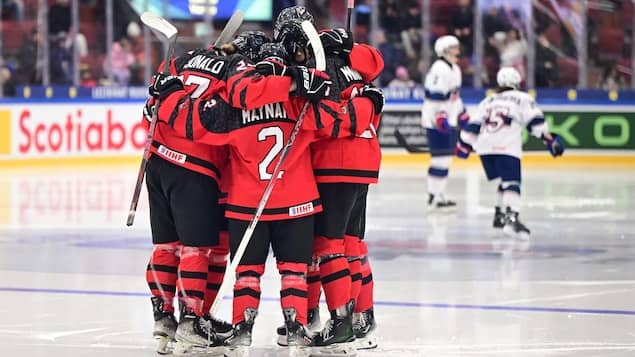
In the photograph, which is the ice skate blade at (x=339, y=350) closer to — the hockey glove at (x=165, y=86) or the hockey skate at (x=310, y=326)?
the hockey skate at (x=310, y=326)

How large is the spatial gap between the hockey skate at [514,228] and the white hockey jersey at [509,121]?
517 millimetres

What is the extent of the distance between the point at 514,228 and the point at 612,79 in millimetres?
7592

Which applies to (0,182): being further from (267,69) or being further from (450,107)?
(267,69)

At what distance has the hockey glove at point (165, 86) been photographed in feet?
17.2

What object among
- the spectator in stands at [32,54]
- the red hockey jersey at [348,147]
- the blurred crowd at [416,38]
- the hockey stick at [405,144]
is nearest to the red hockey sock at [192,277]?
the red hockey jersey at [348,147]

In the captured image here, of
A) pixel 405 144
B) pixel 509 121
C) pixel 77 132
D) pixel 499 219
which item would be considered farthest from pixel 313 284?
pixel 77 132

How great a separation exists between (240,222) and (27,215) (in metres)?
5.96

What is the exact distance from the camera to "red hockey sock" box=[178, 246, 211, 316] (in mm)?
5266

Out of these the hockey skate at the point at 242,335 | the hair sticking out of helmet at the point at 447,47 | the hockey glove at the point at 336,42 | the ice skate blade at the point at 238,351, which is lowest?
the ice skate blade at the point at 238,351

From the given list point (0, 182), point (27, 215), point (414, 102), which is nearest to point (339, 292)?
point (27, 215)

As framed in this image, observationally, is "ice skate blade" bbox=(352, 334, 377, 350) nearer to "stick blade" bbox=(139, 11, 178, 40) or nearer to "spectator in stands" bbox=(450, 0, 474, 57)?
"stick blade" bbox=(139, 11, 178, 40)

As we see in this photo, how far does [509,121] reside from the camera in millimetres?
9852

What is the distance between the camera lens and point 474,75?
1722cm

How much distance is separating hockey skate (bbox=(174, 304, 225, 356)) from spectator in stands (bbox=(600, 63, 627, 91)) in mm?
11889
